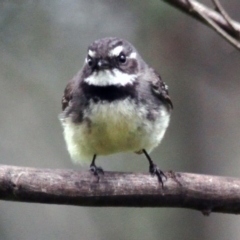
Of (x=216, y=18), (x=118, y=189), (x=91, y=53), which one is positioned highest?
(x=216, y=18)

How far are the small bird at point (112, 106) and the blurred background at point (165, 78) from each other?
3.74 feet

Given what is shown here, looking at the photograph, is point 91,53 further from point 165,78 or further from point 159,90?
point 165,78

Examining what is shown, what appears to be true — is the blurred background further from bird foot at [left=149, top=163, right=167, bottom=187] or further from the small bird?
bird foot at [left=149, top=163, right=167, bottom=187]

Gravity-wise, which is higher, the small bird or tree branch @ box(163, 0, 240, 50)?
tree branch @ box(163, 0, 240, 50)

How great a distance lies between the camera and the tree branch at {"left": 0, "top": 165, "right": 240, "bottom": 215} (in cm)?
341

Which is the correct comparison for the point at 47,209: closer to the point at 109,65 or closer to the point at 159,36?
the point at 159,36

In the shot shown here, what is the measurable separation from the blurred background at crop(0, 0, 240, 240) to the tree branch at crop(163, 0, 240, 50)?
122cm

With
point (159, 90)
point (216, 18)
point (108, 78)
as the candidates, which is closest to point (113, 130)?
point (108, 78)

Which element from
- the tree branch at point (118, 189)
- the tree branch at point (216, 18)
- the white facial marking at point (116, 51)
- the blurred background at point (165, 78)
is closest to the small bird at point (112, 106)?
the white facial marking at point (116, 51)

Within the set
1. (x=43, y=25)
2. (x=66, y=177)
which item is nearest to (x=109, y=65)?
(x=66, y=177)

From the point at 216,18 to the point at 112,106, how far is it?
0.86 m

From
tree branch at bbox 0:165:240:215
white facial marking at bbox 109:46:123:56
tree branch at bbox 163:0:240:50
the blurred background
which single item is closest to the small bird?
white facial marking at bbox 109:46:123:56

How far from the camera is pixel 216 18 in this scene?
3.83 meters

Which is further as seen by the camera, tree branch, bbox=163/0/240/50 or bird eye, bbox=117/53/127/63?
bird eye, bbox=117/53/127/63
